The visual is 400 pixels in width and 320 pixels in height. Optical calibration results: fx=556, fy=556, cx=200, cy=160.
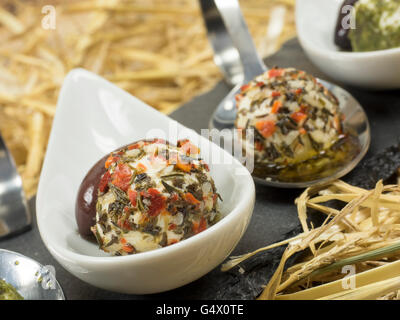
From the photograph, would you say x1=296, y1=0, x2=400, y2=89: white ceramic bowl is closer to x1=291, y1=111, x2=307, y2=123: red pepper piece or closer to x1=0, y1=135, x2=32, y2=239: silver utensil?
x1=291, y1=111, x2=307, y2=123: red pepper piece

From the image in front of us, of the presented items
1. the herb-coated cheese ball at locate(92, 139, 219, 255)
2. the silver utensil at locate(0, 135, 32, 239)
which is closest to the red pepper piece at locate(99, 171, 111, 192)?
the herb-coated cheese ball at locate(92, 139, 219, 255)

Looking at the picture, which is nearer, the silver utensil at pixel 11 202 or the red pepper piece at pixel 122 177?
the red pepper piece at pixel 122 177

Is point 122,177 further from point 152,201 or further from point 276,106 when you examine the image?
point 276,106

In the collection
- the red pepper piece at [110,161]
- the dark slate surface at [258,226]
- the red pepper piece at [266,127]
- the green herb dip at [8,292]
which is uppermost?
the red pepper piece at [110,161]

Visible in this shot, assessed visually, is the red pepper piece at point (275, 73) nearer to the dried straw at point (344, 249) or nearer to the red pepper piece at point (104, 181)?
the dried straw at point (344, 249)

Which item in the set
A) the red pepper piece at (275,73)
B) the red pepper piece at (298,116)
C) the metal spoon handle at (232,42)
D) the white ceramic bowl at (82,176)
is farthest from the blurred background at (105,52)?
the red pepper piece at (298,116)
